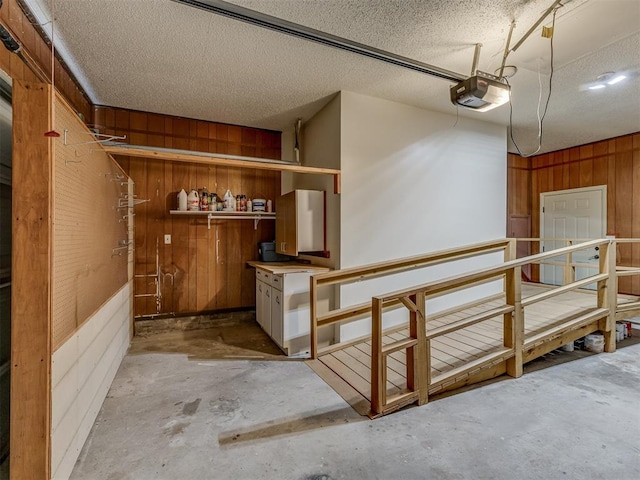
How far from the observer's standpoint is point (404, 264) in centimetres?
359

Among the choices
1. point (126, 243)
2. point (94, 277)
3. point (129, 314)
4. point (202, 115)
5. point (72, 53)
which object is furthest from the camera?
point (202, 115)

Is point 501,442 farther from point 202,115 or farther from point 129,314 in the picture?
point 202,115

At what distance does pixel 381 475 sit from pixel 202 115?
14.3 ft

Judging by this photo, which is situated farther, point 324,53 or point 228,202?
point 228,202

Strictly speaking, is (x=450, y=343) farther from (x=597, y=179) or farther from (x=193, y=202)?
(x=597, y=179)

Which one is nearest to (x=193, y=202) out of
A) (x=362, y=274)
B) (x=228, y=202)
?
(x=228, y=202)

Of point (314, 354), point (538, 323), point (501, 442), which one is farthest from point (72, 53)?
point (538, 323)

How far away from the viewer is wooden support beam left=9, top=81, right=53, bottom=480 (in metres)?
1.42

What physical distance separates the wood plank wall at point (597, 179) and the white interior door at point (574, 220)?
99mm

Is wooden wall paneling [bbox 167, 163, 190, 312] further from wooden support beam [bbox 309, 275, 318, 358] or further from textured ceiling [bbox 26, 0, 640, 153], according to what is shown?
wooden support beam [bbox 309, 275, 318, 358]

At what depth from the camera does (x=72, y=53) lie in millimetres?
2711

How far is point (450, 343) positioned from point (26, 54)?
4190mm

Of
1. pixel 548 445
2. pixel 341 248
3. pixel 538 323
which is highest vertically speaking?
pixel 341 248

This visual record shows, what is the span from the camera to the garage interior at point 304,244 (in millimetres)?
1704
